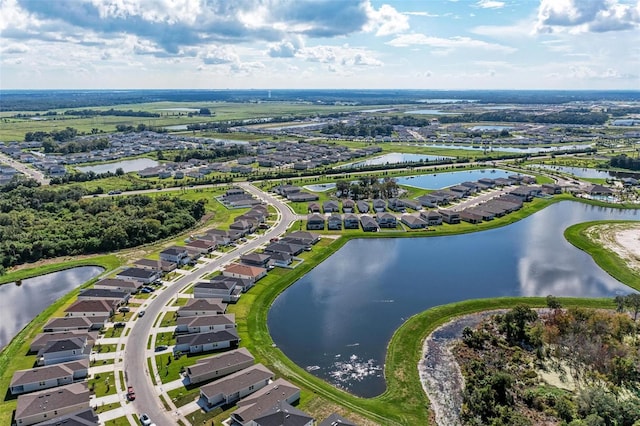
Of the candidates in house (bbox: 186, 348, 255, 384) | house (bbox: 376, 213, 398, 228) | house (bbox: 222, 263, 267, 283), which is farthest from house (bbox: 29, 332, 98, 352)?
house (bbox: 376, 213, 398, 228)

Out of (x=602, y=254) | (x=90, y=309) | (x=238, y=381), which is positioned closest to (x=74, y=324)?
(x=90, y=309)

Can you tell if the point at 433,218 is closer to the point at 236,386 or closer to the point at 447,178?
the point at 447,178

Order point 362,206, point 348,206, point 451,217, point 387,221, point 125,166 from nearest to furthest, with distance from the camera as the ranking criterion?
point 387,221 → point 451,217 → point 348,206 → point 362,206 → point 125,166

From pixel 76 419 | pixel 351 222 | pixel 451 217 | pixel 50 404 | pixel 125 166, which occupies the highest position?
pixel 125 166

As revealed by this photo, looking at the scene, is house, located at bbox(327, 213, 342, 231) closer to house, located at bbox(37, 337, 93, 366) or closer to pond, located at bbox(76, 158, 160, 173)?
house, located at bbox(37, 337, 93, 366)

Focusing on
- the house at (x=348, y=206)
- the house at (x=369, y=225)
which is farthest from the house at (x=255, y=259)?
the house at (x=348, y=206)

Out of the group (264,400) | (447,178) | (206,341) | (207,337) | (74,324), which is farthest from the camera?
(447,178)
